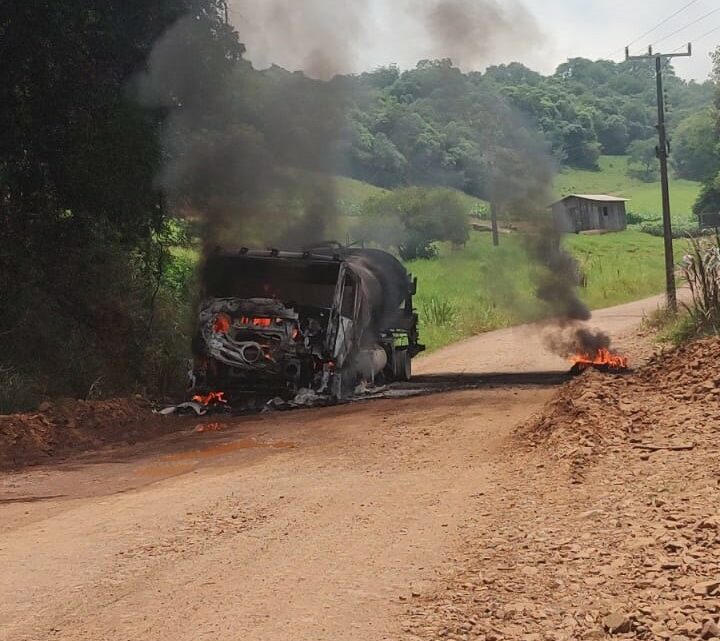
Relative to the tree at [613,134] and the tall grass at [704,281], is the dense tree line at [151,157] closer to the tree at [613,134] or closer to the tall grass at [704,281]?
the tall grass at [704,281]

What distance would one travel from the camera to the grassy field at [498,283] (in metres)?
19.8

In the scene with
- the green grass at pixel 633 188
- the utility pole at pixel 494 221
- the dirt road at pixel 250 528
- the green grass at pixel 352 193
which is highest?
the green grass at pixel 633 188

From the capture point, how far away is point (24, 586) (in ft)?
17.2

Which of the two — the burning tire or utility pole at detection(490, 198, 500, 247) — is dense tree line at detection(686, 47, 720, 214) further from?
the burning tire

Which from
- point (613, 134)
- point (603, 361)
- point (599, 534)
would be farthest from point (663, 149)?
point (599, 534)

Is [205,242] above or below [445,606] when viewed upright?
above

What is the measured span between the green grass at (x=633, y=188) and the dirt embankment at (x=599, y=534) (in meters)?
47.8

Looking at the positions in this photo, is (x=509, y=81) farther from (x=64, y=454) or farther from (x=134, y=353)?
(x=64, y=454)

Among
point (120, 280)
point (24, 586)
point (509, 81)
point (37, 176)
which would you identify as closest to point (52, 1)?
point (37, 176)

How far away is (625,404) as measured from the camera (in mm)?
9273

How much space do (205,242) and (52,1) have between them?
18.8ft

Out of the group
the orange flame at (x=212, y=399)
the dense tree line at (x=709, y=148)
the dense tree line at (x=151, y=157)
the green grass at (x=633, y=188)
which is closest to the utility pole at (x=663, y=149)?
the dense tree line at (x=151, y=157)

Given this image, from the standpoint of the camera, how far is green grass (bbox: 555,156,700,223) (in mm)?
61219

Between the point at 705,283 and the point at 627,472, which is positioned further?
the point at 705,283
